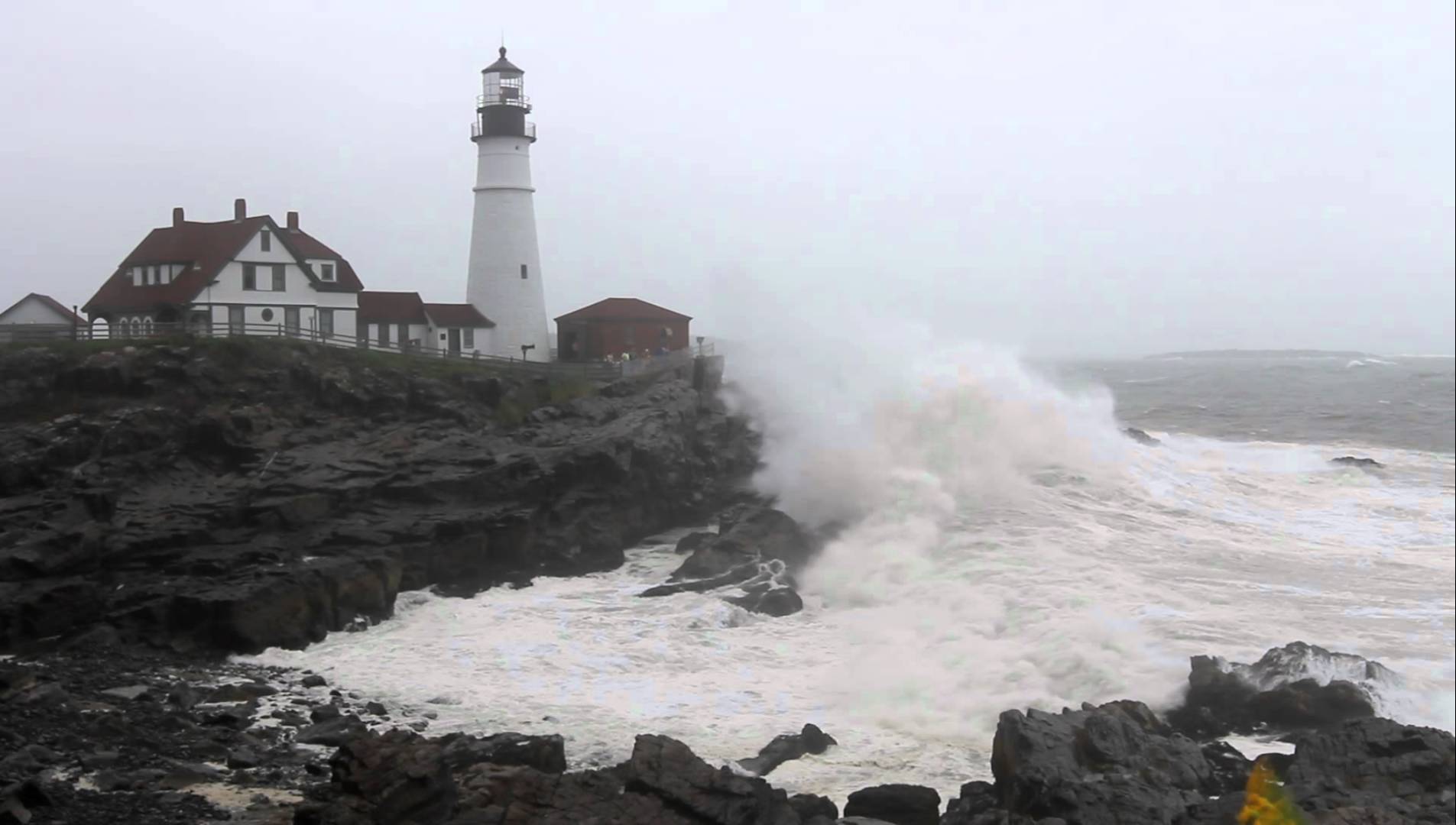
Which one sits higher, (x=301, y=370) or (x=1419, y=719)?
(x=301, y=370)

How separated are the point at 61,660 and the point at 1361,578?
1549 centimetres

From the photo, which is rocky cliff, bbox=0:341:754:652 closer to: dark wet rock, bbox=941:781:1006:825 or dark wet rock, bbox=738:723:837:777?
dark wet rock, bbox=738:723:837:777

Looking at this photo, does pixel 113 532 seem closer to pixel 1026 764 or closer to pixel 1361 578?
pixel 1026 764

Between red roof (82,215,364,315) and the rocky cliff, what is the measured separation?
2829 mm

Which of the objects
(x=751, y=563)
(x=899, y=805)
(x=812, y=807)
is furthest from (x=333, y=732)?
(x=751, y=563)

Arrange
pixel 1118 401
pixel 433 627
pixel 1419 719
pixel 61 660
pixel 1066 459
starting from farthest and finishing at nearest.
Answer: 1. pixel 1118 401
2. pixel 1066 459
3. pixel 433 627
4. pixel 61 660
5. pixel 1419 719

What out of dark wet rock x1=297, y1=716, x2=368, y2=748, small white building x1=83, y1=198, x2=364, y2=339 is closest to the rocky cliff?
small white building x1=83, y1=198, x2=364, y2=339

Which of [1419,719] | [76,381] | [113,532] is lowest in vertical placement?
[1419,719]

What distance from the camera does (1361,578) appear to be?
17406 millimetres

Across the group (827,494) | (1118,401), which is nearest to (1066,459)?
(827,494)

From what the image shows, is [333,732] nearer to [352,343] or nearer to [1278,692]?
[1278,692]

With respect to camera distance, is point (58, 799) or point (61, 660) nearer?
point (58, 799)

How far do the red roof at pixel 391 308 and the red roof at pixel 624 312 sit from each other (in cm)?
277

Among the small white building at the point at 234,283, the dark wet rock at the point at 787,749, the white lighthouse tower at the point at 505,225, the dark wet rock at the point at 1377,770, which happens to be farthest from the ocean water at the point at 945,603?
the small white building at the point at 234,283
